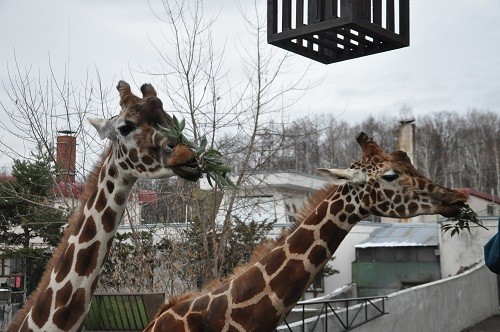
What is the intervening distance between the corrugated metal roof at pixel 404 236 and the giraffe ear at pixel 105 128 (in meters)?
20.4

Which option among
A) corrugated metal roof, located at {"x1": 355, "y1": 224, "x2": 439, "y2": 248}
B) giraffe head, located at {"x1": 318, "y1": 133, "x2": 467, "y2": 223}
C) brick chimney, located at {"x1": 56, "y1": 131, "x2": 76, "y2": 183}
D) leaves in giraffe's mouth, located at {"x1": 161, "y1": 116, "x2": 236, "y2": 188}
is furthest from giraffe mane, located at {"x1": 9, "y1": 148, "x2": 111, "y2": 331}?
corrugated metal roof, located at {"x1": 355, "y1": 224, "x2": 439, "y2": 248}

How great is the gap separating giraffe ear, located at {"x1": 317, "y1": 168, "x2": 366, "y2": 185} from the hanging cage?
34.9 inches

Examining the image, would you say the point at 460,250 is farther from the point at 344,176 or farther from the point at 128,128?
the point at 128,128

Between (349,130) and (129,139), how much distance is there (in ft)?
162

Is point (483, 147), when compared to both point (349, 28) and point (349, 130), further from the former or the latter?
point (349, 28)

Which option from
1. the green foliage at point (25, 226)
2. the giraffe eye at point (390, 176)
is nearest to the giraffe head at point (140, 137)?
the giraffe eye at point (390, 176)

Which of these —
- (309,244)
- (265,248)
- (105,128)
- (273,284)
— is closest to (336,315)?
(265,248)

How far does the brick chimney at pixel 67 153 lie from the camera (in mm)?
11492

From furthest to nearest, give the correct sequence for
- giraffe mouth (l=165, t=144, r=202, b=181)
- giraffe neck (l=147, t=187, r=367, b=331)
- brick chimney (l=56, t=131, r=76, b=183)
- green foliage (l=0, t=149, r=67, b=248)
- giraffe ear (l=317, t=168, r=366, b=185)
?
green foliage (l=0, t=149, r=67, b=248) < brick chimney (l=56, t=131, r=76, b=183) < giraffe ear (l=317, t=168, r=366, b=185) < giraffe neck (l=147, t=187, r=367, b=331) < giraffe mouth (l=165, t=144, r=202, b=181)

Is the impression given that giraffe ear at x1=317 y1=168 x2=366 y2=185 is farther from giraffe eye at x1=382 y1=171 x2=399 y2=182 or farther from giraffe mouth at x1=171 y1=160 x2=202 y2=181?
giraffe mouth at x1=171 y1=160 x2=202 y2=181

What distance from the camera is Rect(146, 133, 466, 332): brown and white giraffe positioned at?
5.00m

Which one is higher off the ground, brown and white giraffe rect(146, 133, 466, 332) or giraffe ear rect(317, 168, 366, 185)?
giraffe ear rect(317, 168, 366, 185)

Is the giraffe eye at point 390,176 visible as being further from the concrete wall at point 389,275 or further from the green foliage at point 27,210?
the concrete wall at point 389,275

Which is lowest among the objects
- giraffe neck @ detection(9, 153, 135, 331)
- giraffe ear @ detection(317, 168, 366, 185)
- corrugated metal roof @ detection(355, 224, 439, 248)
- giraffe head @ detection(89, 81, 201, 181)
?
corrugated metal roof @ detection(355, 224, 439, 248)
